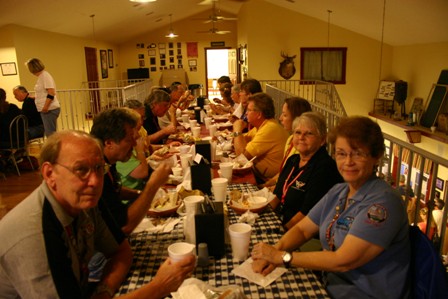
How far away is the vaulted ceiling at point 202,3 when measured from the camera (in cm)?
641

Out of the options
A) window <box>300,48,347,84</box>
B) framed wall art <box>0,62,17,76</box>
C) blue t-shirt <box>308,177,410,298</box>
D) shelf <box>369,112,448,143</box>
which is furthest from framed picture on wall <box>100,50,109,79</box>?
blue t-shirt <box>308,177,410,298</box>

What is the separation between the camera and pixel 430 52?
337 inches

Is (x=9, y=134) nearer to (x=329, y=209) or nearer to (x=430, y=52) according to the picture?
(x=329, y=209)

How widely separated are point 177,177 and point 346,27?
9140 millimetres

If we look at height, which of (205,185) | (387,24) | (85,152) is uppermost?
(387,24)

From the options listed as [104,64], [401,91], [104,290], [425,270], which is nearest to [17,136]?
[104,290]

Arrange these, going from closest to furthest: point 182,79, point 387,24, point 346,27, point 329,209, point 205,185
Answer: point 329,209
point 205,185
point 387,24
point 346,27
point 182,79

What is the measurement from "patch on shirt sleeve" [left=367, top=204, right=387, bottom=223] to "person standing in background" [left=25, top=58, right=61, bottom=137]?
5.35m

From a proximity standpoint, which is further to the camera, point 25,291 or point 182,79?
point 182,79

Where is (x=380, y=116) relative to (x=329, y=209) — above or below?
below

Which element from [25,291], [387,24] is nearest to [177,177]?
[25,291]

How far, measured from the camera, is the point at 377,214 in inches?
50.8

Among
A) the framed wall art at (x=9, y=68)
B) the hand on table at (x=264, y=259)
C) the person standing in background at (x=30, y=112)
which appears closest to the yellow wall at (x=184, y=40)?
the framed wall art at (x=9, y=68)

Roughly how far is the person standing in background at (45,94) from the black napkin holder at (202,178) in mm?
4280
